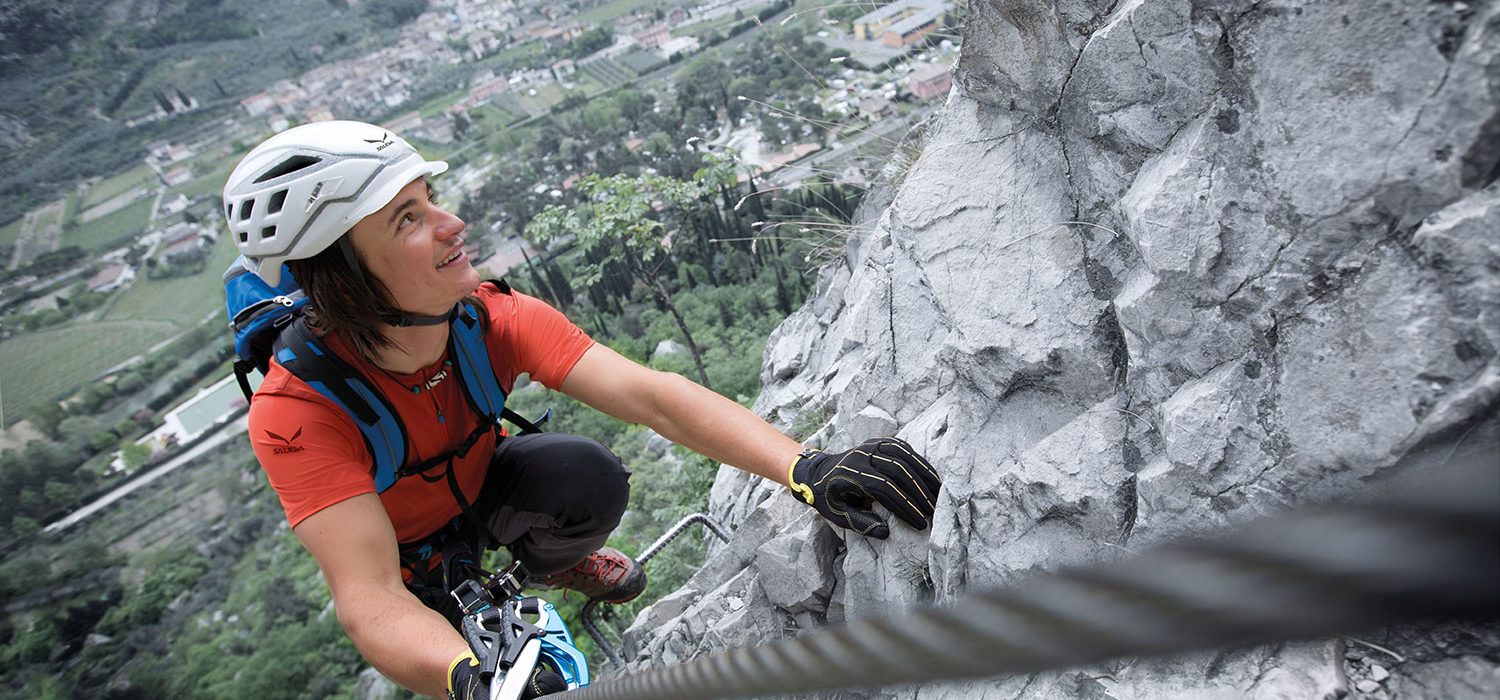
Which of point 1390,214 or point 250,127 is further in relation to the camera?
point 250,127

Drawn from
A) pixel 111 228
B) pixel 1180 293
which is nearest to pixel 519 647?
pixel 1180 293

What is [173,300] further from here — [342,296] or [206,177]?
[342,296]

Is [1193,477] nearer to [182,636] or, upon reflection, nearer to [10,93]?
[182,636]

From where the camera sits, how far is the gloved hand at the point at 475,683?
8.95ft

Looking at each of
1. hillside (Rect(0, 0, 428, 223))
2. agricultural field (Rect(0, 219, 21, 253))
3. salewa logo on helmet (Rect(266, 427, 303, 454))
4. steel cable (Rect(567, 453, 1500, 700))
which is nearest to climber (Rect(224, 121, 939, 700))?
salewa logo on helmet (Rect(266, 427, 303, 454))

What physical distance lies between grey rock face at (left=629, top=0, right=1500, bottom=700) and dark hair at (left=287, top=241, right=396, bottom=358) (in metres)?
2.27

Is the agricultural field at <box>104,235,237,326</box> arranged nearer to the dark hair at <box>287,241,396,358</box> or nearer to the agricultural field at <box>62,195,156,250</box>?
the agricultural field at <box>62,195,156,250</box>

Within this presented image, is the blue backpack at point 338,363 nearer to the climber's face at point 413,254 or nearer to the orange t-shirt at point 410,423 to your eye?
the orange t-shirt at point 410,423

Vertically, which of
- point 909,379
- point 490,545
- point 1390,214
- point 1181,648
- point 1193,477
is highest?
point 1181,648

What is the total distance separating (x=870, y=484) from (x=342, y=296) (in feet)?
8.27

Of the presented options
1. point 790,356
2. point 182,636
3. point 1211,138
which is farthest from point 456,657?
point 182,636

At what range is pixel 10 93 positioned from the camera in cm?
7369

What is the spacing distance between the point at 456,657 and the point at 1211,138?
319 centimetres

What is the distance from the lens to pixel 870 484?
124 inches
